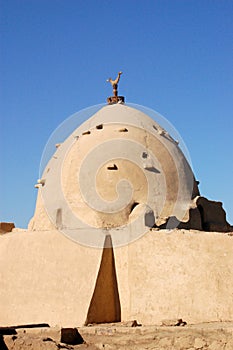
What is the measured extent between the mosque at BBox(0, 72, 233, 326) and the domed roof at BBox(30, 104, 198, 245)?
0.03 metres

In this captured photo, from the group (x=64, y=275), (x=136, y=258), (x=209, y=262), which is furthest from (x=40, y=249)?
(x=209, y=262)

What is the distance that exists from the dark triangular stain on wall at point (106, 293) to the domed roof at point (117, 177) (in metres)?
1.08

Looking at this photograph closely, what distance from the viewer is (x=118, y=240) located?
41.1ft

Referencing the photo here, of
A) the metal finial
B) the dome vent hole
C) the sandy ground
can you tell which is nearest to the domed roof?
the dome vent hole

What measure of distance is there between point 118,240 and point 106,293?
1266 millimetres

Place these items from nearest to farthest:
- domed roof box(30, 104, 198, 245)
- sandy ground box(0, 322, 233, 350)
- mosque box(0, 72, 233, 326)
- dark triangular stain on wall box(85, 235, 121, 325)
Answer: sandy ground box(0, 322, 233, 350)
mosque box(0, 72, 233, 326)
dark triangular stain on wall box(85, 235, 121, 325)
domed roof box(30, 104, 198, 245)

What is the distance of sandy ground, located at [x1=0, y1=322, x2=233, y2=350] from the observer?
898 cm

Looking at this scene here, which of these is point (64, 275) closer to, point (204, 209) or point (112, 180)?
point (112, 180)

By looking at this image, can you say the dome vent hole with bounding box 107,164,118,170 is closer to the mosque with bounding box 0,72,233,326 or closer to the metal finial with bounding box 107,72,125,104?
the mosque with bounding box 0,72,233,326

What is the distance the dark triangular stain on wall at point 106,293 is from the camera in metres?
12.2

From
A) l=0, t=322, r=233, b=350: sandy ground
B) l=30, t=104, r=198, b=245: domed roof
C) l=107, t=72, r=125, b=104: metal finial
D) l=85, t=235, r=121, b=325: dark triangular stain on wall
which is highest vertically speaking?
l=107, t=72, r=125, b=104: metal finial

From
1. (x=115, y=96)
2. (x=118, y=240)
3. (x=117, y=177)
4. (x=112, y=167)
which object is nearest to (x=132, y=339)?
(x=118, y=240)

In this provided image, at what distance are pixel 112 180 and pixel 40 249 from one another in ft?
9.59

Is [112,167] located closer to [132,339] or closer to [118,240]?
[118,240]
